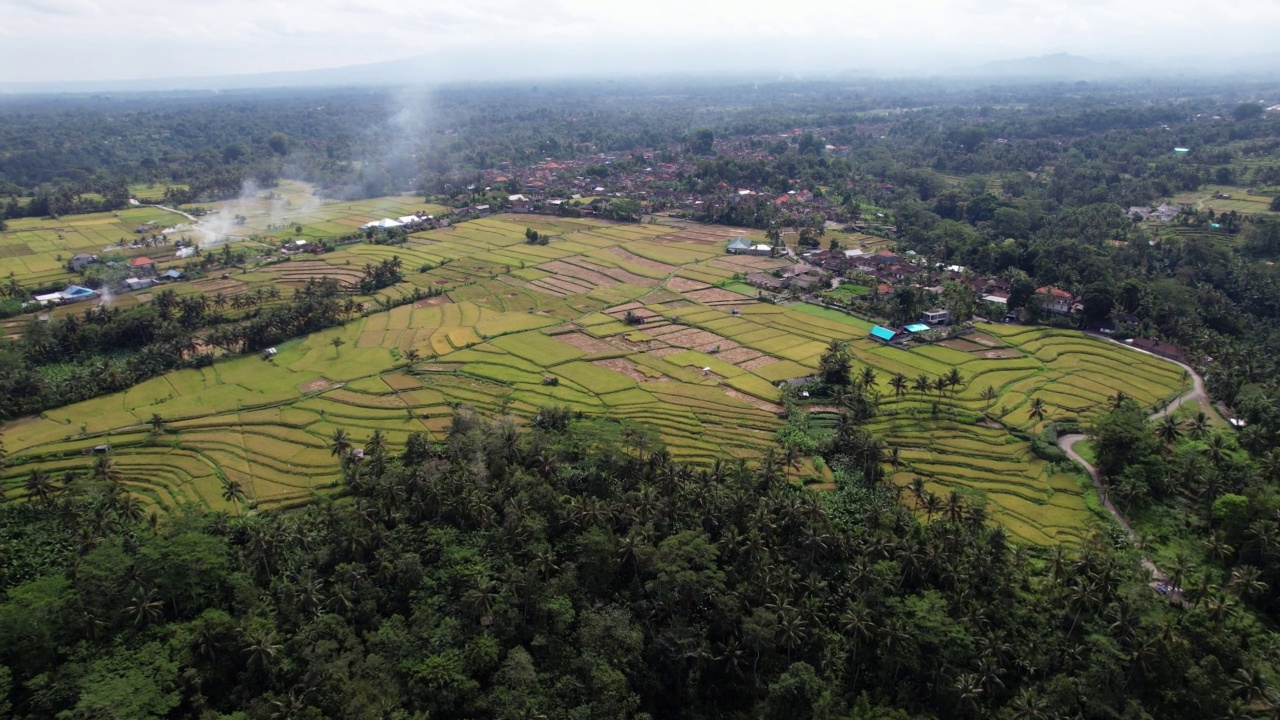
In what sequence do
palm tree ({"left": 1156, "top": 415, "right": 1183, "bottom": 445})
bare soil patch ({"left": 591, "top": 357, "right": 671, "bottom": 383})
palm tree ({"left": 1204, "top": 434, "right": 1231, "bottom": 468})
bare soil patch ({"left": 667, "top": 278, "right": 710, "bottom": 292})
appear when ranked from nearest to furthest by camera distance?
1. palm tree ({"left": 1204, "top": 434, "right": 1231, "bottom": 468})
2. palm tree ({"left": 1156, "top": 415, "right": 1183, "bottom": 445})
3. bare soil patch ({"left": 591, "top": 357, "right": 671, "bottom": 383})
4. bare soil patch ({"left": 667, "top": 278, "right": 710, "bottom": 292})

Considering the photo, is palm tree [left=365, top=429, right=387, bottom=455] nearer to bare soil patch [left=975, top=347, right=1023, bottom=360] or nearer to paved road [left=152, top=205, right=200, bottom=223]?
bare soil patch [left=975, top=347, right=1023, bottom=360]

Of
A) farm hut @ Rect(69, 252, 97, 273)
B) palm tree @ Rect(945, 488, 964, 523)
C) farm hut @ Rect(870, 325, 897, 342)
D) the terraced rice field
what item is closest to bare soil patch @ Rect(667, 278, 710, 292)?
the terraced rice field

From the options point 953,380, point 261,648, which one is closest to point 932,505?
point 953,380

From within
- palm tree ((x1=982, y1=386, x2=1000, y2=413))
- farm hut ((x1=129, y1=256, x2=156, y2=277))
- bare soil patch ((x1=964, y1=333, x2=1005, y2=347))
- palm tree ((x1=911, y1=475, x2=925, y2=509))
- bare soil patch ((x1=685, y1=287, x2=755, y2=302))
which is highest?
farm hut ((x1=129, y1=256, x2=156, y2=277))

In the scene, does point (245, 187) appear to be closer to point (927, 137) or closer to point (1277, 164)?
point (927, 137)

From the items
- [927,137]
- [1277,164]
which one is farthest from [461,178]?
[1277,164]

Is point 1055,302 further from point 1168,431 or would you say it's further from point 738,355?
→ point 738,355
